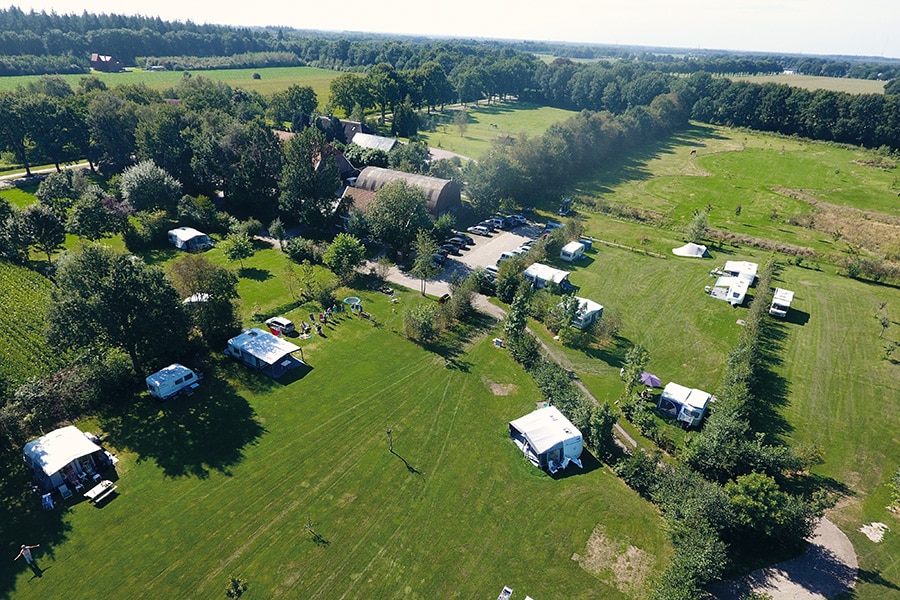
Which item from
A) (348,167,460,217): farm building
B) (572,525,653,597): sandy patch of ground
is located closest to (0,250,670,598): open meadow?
(572,525,653,597): sandy patch of ground

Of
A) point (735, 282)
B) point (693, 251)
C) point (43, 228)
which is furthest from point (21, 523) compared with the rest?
point (693, 251)

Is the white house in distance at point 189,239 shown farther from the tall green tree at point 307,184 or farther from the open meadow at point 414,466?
the tall green tree at point 307,184

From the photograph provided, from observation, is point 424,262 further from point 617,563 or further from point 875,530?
point 875,530

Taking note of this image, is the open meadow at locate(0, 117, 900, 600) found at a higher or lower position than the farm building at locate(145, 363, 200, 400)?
lower

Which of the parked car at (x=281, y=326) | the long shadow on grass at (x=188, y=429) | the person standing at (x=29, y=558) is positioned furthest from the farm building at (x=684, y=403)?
the person standing at (x=29, y=558)

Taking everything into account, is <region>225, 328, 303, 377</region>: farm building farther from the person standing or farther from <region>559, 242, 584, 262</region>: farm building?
<region>559, 242, 584, 262</region>: farm building

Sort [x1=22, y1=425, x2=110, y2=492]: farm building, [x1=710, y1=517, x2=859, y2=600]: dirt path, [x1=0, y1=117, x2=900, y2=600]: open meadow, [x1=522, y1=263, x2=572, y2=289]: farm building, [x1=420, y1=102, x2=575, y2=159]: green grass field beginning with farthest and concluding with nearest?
[x1=420, y1=102, x2=575, y2=159]: green grass field, [x1=522, y1=263, x2=572, y2=289]: farm building, [x1=22, y1=425, x2=110, y2=492]: farm building, [x1=0, y1=117, x2=900, y2=600]: open meadow, [x1=710, y1=517, x2=859, y2=600]: dirt path

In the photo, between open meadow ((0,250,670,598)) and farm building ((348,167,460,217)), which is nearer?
open meadow ((0,250,670,598))

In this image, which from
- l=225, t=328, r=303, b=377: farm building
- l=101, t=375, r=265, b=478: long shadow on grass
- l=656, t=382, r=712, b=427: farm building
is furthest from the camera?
l=225, t=328, r=303, b=377: farm building

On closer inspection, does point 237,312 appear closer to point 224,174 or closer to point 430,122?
point 224,174
